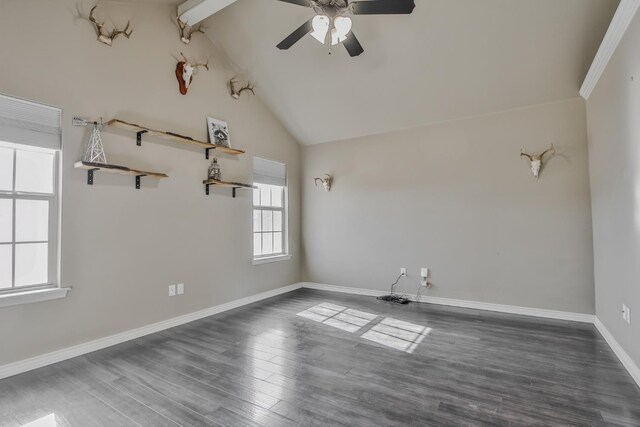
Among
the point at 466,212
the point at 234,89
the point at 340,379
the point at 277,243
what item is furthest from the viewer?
the point at 277,243

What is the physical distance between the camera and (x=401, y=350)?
289 centimetres

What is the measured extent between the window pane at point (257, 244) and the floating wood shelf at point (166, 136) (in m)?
1.33

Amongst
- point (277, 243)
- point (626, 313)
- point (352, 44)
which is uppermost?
point (352, 44)

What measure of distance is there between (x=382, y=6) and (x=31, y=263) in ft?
11.5

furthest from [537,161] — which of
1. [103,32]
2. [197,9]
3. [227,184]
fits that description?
[103,32]

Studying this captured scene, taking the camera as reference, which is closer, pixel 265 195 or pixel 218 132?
pixel 218 132

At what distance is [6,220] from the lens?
2.59 metres

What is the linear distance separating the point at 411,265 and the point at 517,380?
7.79 feet

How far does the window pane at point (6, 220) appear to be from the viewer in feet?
8.45

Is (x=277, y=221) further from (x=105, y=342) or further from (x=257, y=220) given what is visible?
(x=105, y=342)

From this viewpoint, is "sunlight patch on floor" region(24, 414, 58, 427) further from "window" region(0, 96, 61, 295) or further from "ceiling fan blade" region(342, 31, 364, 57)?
"ceiling fan blade" region(342, 31, 364, 57)

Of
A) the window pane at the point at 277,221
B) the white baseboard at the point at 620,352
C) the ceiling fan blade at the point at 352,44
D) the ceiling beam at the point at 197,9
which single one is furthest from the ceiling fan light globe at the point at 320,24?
the white baseboard at the point at 620,352

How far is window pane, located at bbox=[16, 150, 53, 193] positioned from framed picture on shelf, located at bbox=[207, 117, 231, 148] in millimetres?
1664

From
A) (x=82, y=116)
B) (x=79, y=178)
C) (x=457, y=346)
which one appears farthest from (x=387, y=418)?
(x=82, y=116)
